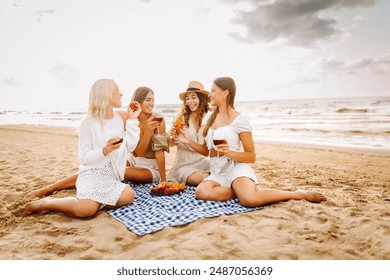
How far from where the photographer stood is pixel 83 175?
3.69 m

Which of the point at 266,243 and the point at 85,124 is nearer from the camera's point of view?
the point at 266,243

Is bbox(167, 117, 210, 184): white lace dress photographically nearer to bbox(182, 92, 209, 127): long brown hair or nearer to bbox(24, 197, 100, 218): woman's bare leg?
bbox(182, 92, 209, 127): long brown hair

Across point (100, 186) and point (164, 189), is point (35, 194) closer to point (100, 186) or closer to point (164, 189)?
point (100, 186)

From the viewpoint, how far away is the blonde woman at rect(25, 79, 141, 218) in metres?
3.49

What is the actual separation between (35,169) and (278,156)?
20.1 feet

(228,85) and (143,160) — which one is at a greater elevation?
(228,85)

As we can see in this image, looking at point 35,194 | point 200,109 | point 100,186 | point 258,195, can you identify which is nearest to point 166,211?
point 100,186

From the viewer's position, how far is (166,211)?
3635 mm

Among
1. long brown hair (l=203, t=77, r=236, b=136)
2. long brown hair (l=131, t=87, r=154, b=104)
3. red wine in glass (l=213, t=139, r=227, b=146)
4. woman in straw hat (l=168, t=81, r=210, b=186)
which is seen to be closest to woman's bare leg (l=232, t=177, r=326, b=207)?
red wine in glass (l=213, t=139, r=227, b=146)

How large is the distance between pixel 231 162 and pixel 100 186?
5.77 ft

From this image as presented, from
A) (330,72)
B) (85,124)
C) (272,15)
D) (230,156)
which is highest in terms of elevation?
(272,15)
